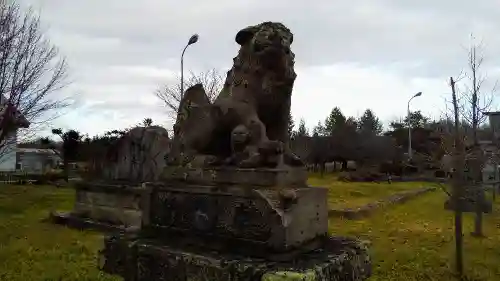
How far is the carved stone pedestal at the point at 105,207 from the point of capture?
9.01m

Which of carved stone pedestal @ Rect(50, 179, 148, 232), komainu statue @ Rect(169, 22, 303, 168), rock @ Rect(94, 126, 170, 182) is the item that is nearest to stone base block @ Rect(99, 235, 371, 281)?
komainu statue @ Rect(169, 22, 303, 168)

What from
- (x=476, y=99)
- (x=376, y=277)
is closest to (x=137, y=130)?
(x=376, y=277)

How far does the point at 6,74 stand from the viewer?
12992 mm

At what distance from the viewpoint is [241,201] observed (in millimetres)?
2717

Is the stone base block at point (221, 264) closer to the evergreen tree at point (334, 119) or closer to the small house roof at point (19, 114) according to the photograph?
the small house roof at point (19, 114)

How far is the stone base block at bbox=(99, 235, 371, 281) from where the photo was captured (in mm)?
2439

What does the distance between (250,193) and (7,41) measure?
41.8 ft

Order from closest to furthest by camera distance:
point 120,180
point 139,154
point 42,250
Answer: point 42,250
point 139,154
point 120,180

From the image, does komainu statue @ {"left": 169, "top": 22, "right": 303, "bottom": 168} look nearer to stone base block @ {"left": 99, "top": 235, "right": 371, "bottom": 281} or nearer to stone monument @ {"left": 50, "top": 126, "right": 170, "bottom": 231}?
stone base block @ {"left": 99, "top": 235, "right": 371, "bottom": 281}

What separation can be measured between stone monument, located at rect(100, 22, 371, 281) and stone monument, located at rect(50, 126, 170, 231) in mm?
5655

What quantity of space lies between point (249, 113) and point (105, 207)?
7645 millimetres

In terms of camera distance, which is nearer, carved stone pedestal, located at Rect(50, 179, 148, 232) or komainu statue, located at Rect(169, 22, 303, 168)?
komainu statue, located at Rect(169, 22, 303, 168)

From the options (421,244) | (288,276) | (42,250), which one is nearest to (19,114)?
(42,250)

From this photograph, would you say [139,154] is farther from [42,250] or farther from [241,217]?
[241,217]
